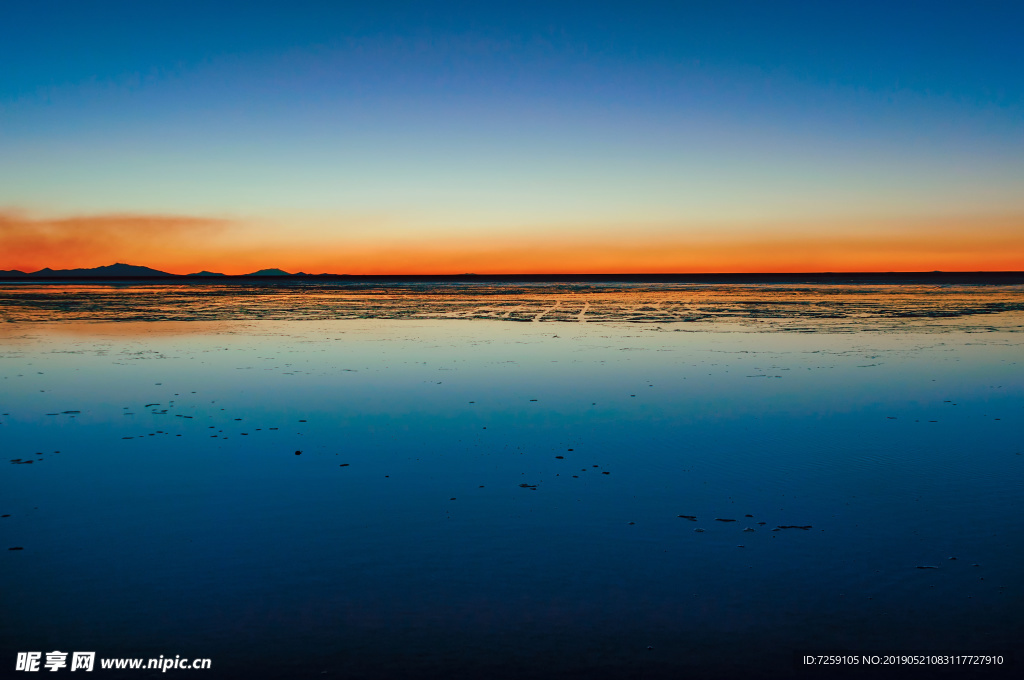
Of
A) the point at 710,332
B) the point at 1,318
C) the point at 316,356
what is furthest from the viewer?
the point at 1,318

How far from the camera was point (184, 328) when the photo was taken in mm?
28828

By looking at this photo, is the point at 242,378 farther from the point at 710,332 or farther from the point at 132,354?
the point at 710,332

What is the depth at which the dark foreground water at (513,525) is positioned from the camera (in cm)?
477

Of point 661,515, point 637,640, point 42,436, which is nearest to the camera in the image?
point 637,640

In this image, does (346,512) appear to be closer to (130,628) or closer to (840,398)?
(130,628)

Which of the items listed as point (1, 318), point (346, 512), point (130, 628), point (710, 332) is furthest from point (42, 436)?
point (1, 318)

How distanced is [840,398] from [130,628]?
471 inches

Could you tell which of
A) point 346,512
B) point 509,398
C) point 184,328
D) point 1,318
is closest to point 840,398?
point 509,398

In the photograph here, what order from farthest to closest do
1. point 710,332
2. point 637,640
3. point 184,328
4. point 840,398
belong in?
1. point 184,328
2. point 710,332
3. point 840,398
4. point 637,640

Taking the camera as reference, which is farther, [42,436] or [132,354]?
[132,354]

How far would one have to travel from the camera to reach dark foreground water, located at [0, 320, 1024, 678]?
4.77 m

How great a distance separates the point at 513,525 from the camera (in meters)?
6.78

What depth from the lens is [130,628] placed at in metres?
4.93

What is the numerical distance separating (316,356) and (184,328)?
12048 mm
